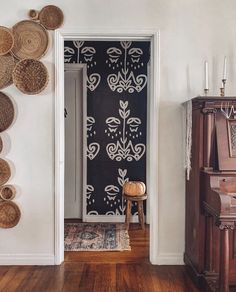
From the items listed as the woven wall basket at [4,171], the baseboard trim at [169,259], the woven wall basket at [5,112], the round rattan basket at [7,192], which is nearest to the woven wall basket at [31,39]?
the woven wall basket at [5,112]

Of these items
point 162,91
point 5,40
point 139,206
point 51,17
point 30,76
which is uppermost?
point 51,17

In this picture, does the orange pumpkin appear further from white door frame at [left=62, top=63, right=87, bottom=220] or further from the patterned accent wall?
white door frame at [left=62, top=63, right=87, bottom=220]

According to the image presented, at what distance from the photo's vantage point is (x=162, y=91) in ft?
10.4

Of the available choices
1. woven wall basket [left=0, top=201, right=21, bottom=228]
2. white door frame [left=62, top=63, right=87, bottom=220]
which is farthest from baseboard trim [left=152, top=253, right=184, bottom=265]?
white door frame [left=62, top=63, right=87, bottom=220]

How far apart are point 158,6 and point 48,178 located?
6.03 feet

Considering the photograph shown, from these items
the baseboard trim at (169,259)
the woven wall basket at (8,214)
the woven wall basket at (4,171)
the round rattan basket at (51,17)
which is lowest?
the baseboard trim at (169,259)

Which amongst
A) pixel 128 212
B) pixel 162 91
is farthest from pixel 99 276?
pixel 162 91

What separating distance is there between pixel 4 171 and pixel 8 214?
388mm

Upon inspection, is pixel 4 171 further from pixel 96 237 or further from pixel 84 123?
pixel 84 123

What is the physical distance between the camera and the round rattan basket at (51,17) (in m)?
3.09

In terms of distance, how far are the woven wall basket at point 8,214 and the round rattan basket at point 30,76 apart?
3.36 feet

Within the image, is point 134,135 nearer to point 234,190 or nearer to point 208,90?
point 208,90

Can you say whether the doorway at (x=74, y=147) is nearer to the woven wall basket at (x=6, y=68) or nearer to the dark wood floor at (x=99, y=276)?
the dark wood floor at (x=99, y=276)

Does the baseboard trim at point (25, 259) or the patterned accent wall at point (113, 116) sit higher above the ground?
the patterned accent wall at point (113, 116)
